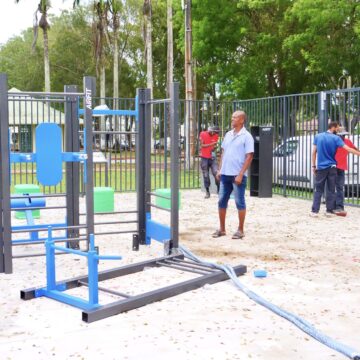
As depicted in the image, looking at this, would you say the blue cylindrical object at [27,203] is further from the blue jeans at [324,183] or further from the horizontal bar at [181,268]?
the blue jeans at [324,183]

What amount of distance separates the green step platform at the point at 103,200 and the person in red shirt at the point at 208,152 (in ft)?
11.6

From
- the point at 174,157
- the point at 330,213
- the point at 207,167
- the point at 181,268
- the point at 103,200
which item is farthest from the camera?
the point at 207,167

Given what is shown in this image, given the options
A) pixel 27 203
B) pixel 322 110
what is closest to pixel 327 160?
pixel 322 110

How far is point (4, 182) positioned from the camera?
6934 mm

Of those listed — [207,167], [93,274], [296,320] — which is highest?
[207,167]

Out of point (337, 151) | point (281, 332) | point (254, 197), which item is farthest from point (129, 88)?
point (281, 332)

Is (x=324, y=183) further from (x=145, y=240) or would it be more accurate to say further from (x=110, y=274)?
(x=110, y=274)

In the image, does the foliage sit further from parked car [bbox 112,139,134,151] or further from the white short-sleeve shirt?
the white short-sleeve shirt

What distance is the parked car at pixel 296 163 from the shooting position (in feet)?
46.9

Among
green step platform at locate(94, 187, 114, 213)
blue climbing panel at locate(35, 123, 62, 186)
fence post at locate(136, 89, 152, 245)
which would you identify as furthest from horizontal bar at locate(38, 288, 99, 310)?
green step platform at locate(94, 187, 114, 213)

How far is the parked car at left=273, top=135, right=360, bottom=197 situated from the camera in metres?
14.3

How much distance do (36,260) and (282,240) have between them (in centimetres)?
369

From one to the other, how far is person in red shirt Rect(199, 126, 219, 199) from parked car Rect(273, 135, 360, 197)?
1734 millimetres

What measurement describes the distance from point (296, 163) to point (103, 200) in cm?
559
